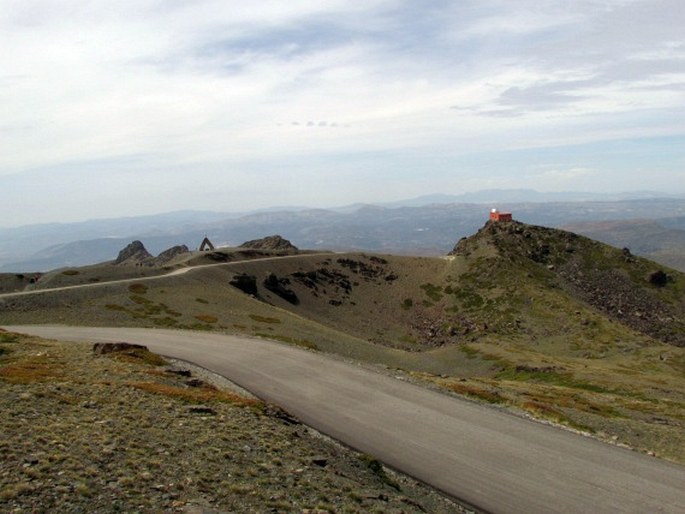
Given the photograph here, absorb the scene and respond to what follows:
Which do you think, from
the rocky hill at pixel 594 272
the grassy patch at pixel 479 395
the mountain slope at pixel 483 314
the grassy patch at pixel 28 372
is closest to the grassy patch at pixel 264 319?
the mountain slope at pixel 483 314

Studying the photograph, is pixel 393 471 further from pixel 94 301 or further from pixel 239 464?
pixel 94 301

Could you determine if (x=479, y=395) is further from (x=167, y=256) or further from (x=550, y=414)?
(x=167, y=256)

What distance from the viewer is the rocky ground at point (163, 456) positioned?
1809cm

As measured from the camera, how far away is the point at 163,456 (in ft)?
73.0

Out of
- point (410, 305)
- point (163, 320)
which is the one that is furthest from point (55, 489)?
point (410, 305)

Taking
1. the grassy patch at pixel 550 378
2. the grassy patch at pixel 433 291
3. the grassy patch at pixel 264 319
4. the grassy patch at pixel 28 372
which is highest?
the grassy patch at pixel 28 372

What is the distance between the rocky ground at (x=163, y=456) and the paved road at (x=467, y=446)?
2.64m

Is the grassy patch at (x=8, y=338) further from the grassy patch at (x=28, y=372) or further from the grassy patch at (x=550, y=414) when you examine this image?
the grassy patch at (x=550, y=414)

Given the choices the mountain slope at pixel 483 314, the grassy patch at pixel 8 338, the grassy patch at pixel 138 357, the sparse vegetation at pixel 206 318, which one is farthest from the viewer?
the sparse vegetation at pixel 206 318

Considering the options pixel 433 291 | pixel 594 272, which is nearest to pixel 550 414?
pixel 433 291

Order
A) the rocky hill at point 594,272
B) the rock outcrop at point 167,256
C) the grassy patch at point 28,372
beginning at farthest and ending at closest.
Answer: the rock outcrop at point 167,256 → the rocky hill at point 594,272 → the grassy patch at point 28,372

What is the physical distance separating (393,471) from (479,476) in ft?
14.9

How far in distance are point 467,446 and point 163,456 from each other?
17.9 m

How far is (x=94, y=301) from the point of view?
276 feet
